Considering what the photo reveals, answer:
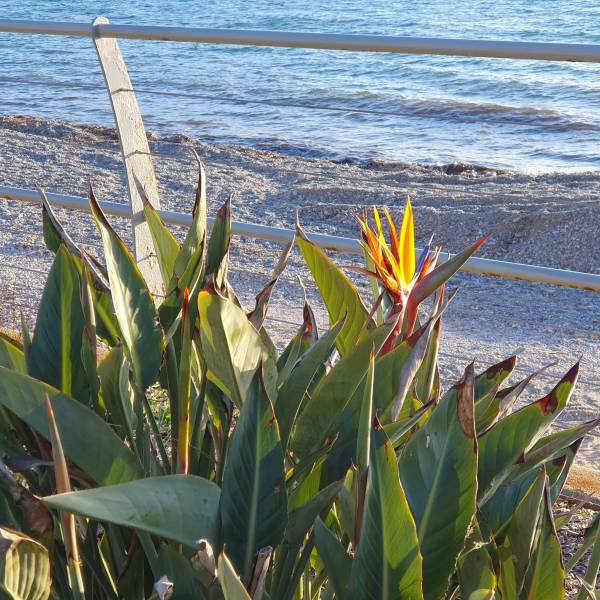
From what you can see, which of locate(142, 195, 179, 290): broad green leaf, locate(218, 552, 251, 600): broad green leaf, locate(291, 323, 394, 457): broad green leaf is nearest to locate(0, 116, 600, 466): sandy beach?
locate(142, 195, 179, 290): broad green leaf

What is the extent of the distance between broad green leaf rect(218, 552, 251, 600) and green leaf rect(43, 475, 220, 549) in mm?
90

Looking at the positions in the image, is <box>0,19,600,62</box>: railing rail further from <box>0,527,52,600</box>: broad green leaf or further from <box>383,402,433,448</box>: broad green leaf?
<box>0,527,52,600</box>: broad green leaf

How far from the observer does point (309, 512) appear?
74 cm

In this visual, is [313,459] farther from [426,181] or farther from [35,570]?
[426,181]

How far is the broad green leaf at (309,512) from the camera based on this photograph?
738mm

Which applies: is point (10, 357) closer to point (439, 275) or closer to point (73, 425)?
point (73, 425)

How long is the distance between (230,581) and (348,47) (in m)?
1.35

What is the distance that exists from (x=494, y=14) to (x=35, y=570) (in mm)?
19212

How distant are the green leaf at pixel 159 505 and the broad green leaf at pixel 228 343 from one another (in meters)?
0.10

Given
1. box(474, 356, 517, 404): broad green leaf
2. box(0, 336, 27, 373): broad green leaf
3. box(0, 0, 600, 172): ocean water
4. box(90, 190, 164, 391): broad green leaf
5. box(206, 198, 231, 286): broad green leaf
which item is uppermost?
box(206, 198, 231, 286): broad green leaf

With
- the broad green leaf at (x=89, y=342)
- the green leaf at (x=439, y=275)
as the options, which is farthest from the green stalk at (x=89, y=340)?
the green leaf at (x=439, y=275)

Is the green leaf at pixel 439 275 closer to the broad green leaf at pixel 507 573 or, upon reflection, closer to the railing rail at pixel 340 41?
the broad green leaf at pixel 507 573

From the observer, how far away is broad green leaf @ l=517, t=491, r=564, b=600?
0.71 meters

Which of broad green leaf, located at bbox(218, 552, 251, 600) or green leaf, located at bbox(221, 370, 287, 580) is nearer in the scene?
broad green leaf, located at bbox(218, 552, 251, 600)
